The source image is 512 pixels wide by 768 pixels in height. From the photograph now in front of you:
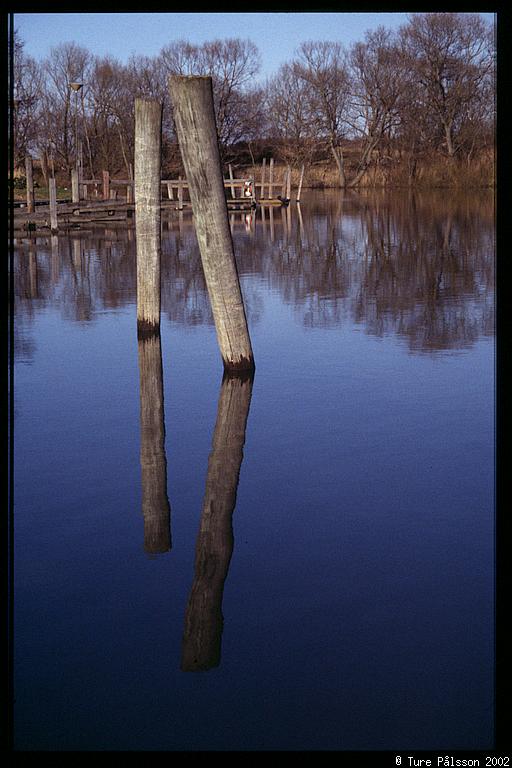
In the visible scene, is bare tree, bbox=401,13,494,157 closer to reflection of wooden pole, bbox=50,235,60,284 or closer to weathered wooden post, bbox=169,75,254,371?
reflection of wooden pole, bbox=50,235,60,284

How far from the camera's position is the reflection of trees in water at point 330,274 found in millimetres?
13234

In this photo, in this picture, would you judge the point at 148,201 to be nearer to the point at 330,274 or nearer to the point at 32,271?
the point at 330,274

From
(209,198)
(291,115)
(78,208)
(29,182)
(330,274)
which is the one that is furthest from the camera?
(291,115)

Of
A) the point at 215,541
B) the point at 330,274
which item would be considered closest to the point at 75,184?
the point at 330,274

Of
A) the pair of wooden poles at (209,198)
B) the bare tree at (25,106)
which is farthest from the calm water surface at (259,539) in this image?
the bare tree at (25,106)

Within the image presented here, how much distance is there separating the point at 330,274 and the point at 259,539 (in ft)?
42.0

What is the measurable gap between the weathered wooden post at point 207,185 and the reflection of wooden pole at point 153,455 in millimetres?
947

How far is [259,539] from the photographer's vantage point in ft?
18.0

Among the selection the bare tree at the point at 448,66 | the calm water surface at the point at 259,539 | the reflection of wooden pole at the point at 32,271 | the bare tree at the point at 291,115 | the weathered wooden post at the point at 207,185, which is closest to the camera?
the calm water surface at the point at 259,539

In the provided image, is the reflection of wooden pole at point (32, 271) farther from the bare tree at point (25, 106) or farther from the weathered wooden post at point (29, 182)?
the bare tree at point (25, 106)

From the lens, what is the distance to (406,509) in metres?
5.93

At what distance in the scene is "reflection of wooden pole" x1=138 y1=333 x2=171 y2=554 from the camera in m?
5.66

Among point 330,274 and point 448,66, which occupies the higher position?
point 448,66
